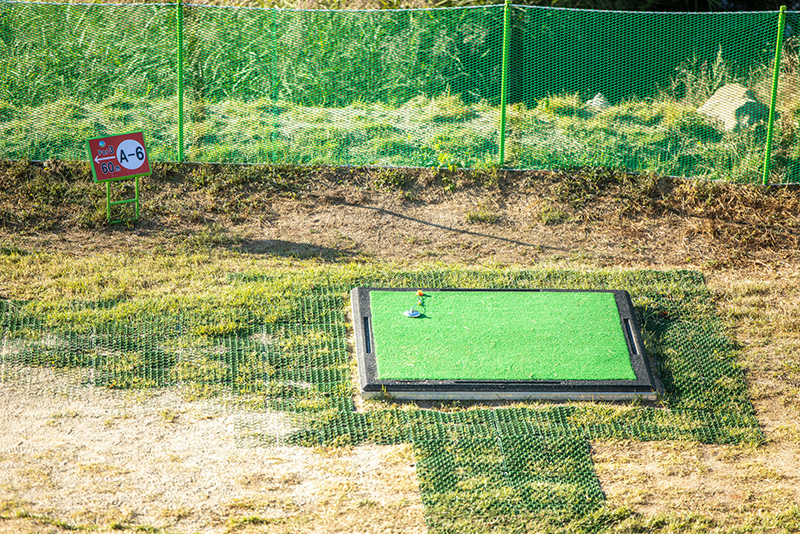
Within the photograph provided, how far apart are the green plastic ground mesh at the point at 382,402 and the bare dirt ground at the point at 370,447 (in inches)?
7.1

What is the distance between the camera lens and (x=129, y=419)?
20.9 ft

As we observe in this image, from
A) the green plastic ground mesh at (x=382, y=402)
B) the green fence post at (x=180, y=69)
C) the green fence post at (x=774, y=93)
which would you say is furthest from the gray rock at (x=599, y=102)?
the green fence post at (x=180, y=69)

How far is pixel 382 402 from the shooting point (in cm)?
669

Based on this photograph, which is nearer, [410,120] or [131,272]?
[131,272]

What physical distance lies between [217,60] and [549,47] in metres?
4.19

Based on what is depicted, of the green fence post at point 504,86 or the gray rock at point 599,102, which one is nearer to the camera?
the green fence post at point 504,86

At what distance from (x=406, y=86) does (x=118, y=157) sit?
149 inches

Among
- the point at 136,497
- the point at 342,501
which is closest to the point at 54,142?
the point at 136,497

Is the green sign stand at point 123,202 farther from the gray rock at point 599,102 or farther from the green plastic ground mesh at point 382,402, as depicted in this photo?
the gray rock at point 599,102

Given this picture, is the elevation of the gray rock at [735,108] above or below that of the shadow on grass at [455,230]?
above

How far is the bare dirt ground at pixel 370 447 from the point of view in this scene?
18.3 ft

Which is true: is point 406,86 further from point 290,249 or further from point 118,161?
point 118,161

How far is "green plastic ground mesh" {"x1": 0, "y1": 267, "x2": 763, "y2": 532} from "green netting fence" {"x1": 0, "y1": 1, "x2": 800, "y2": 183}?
2332mm

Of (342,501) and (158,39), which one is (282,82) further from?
(342,501)
